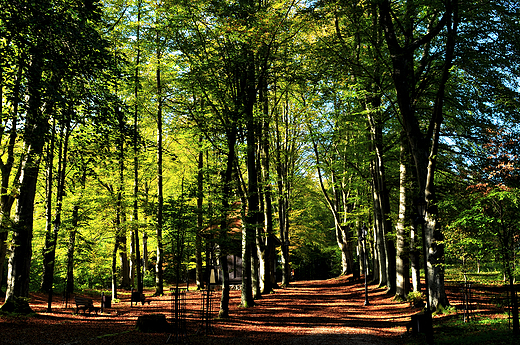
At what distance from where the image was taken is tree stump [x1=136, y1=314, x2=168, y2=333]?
34.9ft

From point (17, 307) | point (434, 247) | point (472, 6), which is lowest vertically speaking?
point (17, 307)

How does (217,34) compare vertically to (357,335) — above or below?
above

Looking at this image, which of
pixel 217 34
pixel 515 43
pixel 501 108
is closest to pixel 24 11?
pixel 217 34

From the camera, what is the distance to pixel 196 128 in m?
15.4

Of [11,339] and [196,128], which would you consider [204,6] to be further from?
[11,339]

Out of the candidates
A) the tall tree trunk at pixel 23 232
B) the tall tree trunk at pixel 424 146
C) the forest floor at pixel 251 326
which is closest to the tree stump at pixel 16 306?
the tall tree trunk at pixel 23 232

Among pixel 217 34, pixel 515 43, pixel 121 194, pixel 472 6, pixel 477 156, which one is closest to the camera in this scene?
pixel 472 6

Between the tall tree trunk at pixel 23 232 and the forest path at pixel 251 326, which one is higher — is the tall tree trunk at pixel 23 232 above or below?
above

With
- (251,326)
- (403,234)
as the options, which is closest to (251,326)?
(251,326)

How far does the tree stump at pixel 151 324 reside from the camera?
10648mm

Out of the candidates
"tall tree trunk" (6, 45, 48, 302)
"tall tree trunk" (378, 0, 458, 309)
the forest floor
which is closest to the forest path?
the forest floor

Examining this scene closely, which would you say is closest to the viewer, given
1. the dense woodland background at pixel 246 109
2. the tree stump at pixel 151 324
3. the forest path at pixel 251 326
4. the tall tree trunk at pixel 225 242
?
the dense woodland background at pixel 246 109

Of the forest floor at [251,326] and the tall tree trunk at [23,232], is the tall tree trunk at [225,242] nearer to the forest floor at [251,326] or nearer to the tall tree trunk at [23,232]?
the forest floor at [251,326]

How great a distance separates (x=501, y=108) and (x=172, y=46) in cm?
1113
